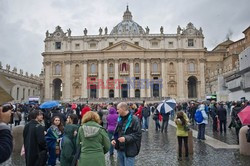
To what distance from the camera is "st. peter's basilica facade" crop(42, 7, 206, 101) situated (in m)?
59.8

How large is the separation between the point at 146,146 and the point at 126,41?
50441 mm

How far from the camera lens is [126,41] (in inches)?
2335

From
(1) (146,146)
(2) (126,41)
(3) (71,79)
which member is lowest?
(1) (146,146)

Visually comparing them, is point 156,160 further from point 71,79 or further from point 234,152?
point 71,79

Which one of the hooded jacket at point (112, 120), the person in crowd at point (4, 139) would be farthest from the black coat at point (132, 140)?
the hooded jacket at point (112, 120)

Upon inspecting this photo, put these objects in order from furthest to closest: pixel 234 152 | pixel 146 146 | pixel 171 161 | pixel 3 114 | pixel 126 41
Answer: pixel 126 41
pixel 146 146
pixel 234 152
pixel 171 161
pixel 3 114

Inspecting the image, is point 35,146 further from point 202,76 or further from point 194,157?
point 202,76

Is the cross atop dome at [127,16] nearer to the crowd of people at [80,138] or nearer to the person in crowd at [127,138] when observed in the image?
the crowd of people at [80,138]

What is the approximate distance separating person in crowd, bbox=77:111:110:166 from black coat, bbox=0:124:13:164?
5.43 ft

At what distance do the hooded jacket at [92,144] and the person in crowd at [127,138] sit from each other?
0.76 meters

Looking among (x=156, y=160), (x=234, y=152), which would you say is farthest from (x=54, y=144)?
(x=234, y=152)

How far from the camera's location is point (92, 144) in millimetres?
3916

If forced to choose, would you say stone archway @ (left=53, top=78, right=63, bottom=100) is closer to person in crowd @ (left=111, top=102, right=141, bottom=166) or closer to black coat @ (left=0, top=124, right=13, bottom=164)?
person in crowd @ (left=111, top=102, right=141, bottom=166)

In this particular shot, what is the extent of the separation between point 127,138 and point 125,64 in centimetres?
5564
